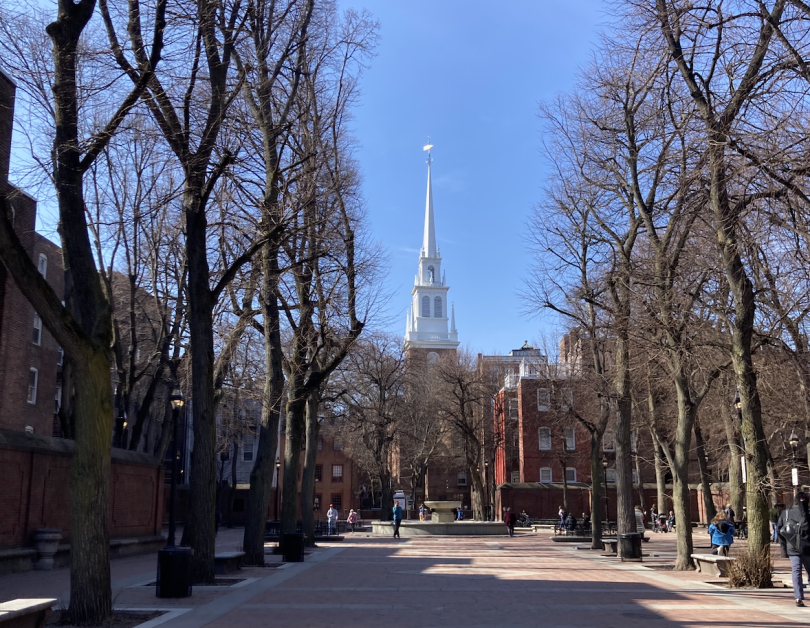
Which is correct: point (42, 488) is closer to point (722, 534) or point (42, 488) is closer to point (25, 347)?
point (25, 347)

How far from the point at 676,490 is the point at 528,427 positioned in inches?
1548

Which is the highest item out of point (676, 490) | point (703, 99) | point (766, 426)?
point (703, 99)

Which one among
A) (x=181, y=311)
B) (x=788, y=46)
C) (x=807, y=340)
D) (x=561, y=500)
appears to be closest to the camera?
(x=788, y=46)

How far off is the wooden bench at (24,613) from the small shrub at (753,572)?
12.3 meters

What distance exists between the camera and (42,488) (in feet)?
65.2

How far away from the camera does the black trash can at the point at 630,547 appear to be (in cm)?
2256

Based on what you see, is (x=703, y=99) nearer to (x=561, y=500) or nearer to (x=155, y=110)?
(x=155, y=110)

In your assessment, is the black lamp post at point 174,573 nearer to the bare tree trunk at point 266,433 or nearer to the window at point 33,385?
the bare tree trunk at point 266,433

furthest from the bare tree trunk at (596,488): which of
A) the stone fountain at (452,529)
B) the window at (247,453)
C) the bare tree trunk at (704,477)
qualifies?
the window at (247,453)

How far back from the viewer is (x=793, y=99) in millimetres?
11602

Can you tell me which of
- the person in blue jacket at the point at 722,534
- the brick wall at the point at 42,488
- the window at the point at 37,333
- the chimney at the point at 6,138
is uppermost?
the chimney at the point at 6,138

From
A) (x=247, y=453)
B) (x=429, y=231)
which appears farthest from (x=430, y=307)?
(x=247, y=453)

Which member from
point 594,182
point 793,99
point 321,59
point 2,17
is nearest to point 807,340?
point 594,182

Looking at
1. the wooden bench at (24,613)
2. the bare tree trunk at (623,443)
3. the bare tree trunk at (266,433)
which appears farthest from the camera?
the bare tree trunk at (623,443)
